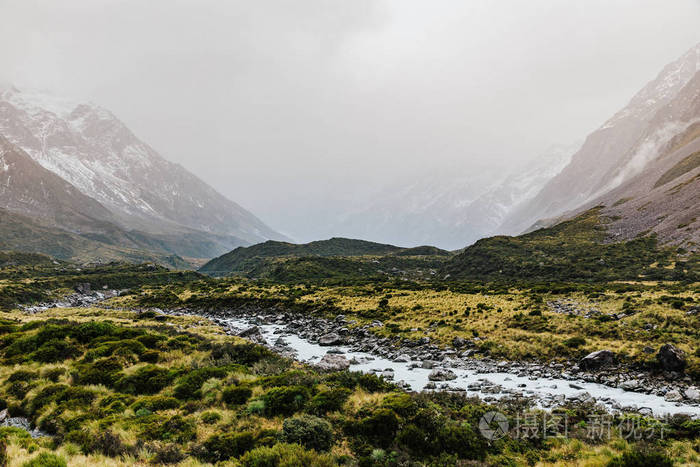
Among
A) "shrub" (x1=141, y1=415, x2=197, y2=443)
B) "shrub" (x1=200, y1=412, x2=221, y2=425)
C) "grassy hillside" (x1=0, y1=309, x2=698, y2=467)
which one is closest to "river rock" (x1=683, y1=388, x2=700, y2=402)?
"grassy hillside" (x1=0, y1=309, x2=698, y2=467)

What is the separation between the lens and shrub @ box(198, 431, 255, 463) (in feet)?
40.2

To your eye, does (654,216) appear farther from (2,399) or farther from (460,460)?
(2,399)

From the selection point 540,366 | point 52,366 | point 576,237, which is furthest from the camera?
point 576,237

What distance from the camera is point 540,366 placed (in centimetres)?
2502

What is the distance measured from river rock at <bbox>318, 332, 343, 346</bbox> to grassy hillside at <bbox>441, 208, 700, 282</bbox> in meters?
58.5

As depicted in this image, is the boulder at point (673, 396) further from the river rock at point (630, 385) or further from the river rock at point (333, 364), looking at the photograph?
the river rock at point (333, 364)

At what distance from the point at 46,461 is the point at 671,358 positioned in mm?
32019

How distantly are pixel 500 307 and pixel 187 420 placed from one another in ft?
124

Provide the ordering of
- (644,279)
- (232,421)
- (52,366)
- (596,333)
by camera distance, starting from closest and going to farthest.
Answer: (232,421)
(52,366)
(596,333)
(644,279)

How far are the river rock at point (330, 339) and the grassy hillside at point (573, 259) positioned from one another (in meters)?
58.5

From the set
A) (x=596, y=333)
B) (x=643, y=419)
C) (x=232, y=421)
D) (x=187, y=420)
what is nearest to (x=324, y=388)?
(x=232, y=421)

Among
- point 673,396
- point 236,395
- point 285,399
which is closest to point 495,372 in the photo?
point 673,396

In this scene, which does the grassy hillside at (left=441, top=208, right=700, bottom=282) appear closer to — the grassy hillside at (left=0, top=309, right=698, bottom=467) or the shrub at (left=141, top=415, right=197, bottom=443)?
the grassy hillside at (left=0, top=309, right=698, bottom=467)

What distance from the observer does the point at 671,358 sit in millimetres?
20891
